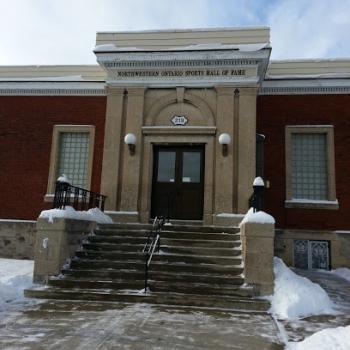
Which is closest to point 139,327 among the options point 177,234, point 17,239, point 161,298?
point 161,298

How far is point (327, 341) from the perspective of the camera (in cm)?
534

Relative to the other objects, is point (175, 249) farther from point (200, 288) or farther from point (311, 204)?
point (311, 204)

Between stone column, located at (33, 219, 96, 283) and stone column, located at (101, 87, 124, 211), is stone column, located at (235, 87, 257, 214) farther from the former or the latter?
stone column, located at (33, 219, 96, 283)

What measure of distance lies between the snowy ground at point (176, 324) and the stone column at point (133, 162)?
14.3 feet

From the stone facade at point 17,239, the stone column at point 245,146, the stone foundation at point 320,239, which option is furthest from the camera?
the stone facade at point 17,239

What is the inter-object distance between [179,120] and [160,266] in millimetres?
5295

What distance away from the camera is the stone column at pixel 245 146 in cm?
1223

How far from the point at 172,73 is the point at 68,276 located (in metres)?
7.10

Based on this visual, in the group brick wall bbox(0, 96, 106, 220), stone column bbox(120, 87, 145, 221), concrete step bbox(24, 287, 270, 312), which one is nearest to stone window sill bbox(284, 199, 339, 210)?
stone column bbox(120, 87, 145, 221)

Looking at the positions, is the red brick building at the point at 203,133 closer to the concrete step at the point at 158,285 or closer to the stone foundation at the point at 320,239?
the stone foundation at the point at 320,239

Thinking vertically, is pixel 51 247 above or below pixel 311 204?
below

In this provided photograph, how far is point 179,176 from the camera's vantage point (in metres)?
13.1

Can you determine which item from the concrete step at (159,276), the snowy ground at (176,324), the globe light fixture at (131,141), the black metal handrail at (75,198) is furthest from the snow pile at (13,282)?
the globe light fixture at (131,141)

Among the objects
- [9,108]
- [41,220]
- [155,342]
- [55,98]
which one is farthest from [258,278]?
[9,108]
